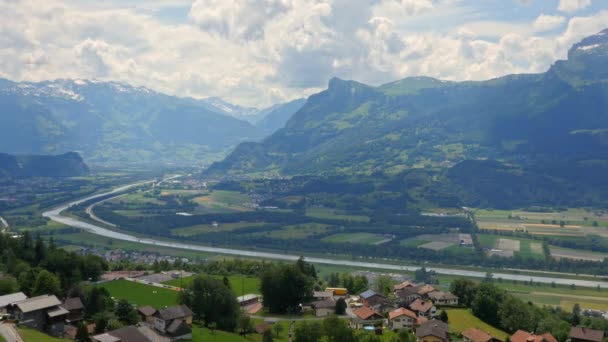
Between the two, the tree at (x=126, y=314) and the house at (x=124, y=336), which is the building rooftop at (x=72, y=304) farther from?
the house at (x=124, y=336)

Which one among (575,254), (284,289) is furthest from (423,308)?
(575,254)

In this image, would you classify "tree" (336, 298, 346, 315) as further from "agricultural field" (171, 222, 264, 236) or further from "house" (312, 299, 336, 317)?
"agricultural field" (171, 222, 264, 236)

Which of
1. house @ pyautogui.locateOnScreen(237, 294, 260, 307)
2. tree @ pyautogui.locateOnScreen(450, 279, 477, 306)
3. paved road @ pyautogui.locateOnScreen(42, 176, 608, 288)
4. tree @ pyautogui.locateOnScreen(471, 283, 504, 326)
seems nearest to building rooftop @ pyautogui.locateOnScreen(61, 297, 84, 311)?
→ house @ pyautogui.locateOnScreen(237, 294, 260, 307)

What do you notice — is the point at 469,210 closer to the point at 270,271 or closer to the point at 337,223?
the point at 337,223

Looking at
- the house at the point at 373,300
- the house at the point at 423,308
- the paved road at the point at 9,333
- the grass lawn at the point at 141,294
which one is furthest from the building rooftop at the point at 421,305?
the paved road at the point at 9,333

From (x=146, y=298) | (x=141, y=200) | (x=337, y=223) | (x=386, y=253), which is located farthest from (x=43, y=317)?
(x=141, y=200)

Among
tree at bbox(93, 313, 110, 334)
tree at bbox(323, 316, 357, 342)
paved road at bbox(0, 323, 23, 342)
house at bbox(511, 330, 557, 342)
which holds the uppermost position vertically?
paved road at bbox(0, 323, 23, 342)
